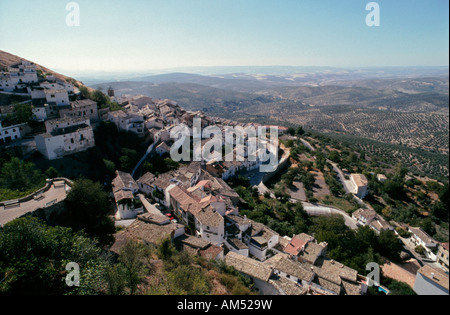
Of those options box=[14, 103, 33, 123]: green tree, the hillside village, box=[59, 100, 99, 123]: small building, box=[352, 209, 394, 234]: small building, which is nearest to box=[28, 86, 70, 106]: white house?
the hillside village

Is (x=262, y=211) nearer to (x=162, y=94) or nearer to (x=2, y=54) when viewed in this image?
(x=2, y=54)

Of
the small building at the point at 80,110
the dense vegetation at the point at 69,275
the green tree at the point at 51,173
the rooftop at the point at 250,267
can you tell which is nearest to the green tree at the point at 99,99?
the small building at the point at 80,110

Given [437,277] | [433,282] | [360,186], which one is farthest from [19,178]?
[360,186]

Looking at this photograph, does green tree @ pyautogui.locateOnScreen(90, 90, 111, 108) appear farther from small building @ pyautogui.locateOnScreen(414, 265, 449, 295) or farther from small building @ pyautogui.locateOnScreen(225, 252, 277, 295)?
small building @ pyautogui.locateOnScreen(414, 265, 449, 295)

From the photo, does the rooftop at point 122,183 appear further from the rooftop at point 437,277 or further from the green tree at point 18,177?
the rooftop at point 437,277

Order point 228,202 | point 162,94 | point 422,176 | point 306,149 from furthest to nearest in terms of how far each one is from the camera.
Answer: point 162,94 < point 306,149 < point 422,176 < point 228,202
